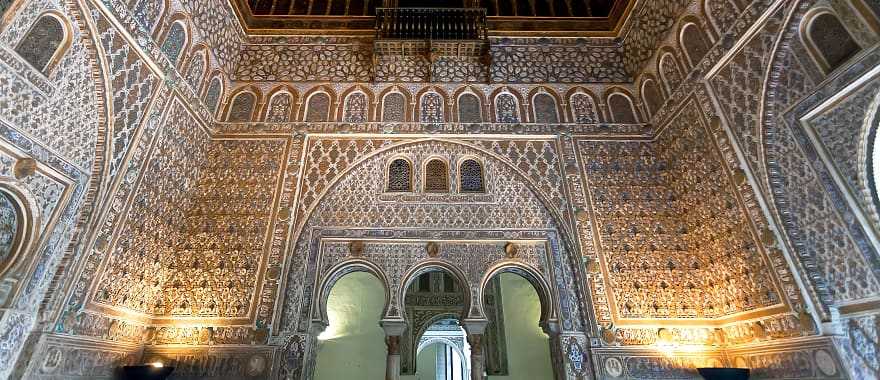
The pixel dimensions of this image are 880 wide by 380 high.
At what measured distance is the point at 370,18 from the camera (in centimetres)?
699

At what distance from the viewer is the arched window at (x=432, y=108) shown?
6.43 m

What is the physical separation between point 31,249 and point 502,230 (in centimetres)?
506

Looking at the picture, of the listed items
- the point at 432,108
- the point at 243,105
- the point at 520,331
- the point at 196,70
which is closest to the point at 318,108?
Answer: the point at 243,105

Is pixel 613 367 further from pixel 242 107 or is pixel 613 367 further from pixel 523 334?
pixel 242 107

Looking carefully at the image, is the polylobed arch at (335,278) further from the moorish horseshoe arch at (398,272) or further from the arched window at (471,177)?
the arched window at (471,177)

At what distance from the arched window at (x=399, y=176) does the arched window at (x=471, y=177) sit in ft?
2.60

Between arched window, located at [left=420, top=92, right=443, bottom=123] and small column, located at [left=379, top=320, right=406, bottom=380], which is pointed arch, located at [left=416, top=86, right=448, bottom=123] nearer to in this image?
arched window, located at [left=420, top=92, right=443, bottom=123]

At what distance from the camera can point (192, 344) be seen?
4805 mm

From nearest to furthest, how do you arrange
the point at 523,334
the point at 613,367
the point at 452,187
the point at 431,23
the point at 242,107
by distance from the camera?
the point at 613,367
the point at 452,187
the point at 242,107
the point at 431,23
the point at 523,334

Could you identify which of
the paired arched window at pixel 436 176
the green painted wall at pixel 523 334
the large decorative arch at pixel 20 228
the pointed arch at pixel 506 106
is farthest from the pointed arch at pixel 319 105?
the green painted wall at pixel 523 334

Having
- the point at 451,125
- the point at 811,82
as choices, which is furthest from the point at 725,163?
the point at 451,125

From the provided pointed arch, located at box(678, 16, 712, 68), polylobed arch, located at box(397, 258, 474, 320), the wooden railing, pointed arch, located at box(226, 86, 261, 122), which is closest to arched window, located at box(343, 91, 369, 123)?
the wooden railing

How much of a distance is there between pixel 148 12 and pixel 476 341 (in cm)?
577

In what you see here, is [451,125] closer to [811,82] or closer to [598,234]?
[598,234]
